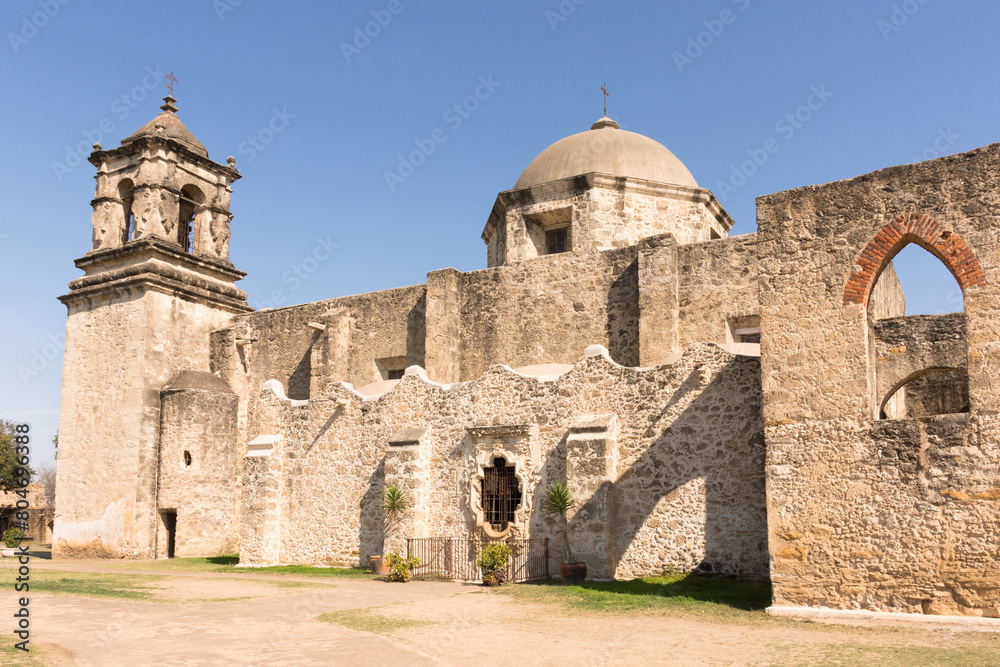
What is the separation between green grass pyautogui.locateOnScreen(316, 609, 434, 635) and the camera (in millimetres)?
8797

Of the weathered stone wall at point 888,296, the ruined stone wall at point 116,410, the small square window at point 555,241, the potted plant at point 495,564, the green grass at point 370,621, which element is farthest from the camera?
the ruined stone wall at point 116,410

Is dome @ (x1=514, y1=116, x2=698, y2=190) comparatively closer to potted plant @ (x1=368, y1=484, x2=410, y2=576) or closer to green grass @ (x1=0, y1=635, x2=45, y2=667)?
potted plant @ (x1=368, y1=484, x2=410, y2=576)

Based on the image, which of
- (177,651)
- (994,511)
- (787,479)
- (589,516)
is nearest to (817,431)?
(787,479)

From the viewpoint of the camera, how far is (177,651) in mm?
7535

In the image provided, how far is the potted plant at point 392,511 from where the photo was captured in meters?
14.0

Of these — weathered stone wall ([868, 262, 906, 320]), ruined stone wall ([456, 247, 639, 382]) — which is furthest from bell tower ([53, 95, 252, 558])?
weathered stone wall ([868, 262, 906, 320])

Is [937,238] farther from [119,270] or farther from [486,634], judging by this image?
[119,270]

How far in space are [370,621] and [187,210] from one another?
54.3 feet

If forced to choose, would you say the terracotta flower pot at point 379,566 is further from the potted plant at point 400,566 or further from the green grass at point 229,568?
the potted plant at point 400,566

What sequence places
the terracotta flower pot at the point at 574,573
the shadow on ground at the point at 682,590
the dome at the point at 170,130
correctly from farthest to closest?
the dome at the point at 170,130
the terracotta flower pot at the point at 574,573
the shadow on ground at the point at 682,590

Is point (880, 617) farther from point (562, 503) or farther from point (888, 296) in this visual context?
point (888, 296)

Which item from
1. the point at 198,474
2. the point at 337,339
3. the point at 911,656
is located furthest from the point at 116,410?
the point at 911,656

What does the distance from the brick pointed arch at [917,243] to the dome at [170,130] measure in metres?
17.6

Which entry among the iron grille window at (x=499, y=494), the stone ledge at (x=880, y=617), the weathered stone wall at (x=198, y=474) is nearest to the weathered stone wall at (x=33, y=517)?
the weathered stone wall at (x=198, y=474)
